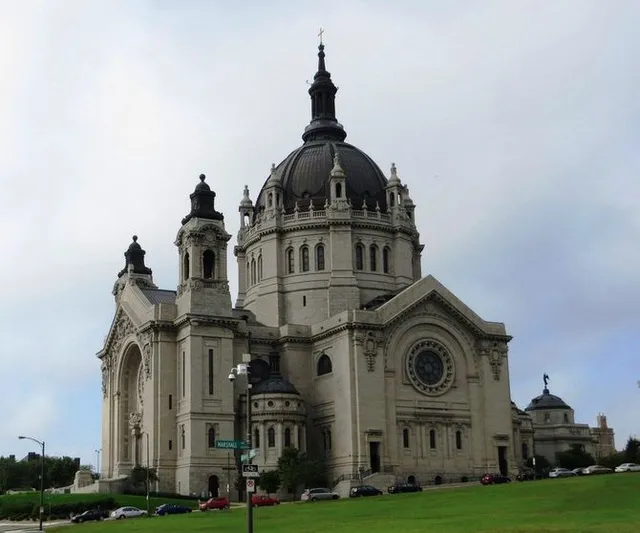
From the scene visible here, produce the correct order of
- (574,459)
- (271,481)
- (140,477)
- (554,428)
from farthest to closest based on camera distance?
(554,428) < (574,459) < (140,477) < (271,481)

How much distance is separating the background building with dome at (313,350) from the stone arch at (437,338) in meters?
0.14

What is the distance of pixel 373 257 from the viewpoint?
104125 mm

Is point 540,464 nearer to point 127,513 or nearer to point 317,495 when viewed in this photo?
point 317,495

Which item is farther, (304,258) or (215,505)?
(304,258)

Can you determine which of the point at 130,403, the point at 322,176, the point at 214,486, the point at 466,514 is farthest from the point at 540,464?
the point at 466,514

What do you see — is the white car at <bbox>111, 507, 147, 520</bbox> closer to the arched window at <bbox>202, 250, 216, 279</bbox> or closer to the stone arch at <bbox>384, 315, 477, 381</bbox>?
the arched window at <bbox>202, 250, 216, 279</bbox>

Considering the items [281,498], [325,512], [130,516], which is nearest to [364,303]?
[281,498]

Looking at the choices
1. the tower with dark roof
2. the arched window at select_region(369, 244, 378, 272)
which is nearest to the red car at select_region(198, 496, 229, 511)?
the tower with dark roof

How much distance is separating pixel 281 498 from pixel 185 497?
7836mm

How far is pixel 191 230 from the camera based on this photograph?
91500 millimetres

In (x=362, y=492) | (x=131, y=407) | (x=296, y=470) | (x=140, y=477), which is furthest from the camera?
(x=131, y=407)

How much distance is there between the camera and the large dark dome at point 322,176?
10569 centimetres

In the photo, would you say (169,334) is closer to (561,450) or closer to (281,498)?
(281,498)

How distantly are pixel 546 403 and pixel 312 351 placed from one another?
4445 centimetres
